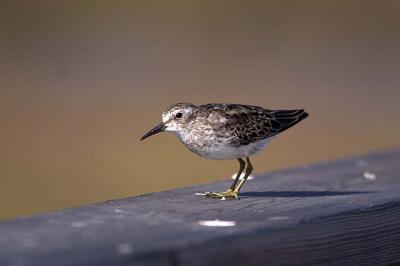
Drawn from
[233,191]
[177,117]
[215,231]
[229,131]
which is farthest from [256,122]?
[215,231]

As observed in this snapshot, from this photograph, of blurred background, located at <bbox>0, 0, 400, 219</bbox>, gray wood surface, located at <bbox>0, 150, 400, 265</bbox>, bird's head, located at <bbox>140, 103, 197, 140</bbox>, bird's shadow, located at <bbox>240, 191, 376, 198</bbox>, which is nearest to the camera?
gray wood surface, located at <bbox>0, 150, 400, 265</bbox>

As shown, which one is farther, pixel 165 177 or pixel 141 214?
pixel 165 177

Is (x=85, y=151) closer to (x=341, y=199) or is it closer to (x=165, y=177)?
(x=165, y=177)

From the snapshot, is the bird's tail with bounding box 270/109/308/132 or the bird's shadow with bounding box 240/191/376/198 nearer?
the bird's shadow with bounding box 240/191/376/198

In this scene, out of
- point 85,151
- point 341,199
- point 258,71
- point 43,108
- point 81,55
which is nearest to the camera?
point 341,199

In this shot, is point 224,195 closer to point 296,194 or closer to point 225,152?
point 296,194

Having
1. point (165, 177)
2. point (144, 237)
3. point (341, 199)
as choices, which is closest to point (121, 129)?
point (165, 177)

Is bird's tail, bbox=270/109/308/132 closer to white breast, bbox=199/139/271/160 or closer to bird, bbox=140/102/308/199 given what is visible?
bird, bbox=140/102/308/199

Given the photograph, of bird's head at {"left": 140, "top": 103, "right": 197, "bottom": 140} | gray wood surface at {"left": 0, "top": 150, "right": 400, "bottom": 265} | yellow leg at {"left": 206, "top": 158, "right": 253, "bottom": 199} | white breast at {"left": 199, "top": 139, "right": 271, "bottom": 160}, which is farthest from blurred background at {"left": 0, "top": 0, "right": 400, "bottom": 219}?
gray wood surface at {"left": 0, "top": 150, "right": 400, "bottom": 265}

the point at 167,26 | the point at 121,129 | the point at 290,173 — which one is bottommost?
the point at 290,173
